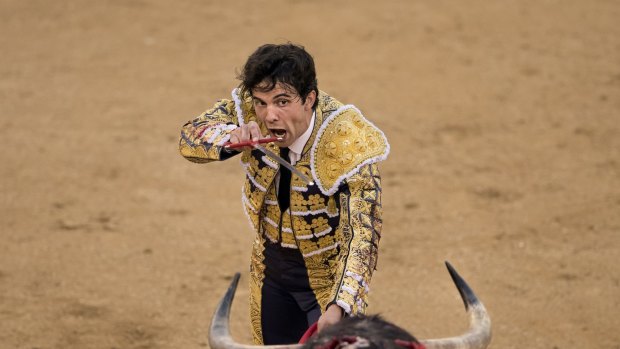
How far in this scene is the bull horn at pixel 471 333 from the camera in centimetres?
285

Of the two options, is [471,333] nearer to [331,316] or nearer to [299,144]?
[331,316]

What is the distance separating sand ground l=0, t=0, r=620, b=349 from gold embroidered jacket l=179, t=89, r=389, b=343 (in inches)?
76.6

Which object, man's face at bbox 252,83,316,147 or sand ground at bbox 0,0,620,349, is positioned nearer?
man's face at bbox 252,83,316,147

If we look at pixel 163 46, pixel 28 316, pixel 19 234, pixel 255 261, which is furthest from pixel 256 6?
pixel 255 261

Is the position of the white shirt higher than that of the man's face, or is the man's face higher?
the man's face

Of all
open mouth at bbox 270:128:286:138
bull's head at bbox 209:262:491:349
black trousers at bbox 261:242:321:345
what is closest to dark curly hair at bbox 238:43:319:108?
open mouth at bbox 270:128:286:138

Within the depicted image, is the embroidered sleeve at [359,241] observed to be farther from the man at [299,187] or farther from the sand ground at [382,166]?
the sand ground at [382,166]

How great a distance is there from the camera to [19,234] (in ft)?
21.5

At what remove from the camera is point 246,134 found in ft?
10.6

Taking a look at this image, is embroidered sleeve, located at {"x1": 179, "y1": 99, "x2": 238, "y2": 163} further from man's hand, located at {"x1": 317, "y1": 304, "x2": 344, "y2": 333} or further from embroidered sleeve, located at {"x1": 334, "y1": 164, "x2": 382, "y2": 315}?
man's hand, located at {"x1": 317, "y1": 304, "x2": 344, "y2": 333}

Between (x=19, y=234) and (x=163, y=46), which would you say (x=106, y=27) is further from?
(x=19, y=234)

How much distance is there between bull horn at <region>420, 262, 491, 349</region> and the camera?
9.36ft

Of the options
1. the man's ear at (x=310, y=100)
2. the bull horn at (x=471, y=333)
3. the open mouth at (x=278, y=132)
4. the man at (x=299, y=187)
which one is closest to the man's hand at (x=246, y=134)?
the man at (x=299, y=187)

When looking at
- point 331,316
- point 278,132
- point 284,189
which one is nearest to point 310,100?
point 278,132
